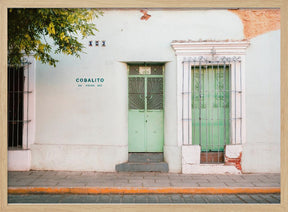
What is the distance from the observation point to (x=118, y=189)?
582 centimetres

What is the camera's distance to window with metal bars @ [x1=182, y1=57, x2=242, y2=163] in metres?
7.21

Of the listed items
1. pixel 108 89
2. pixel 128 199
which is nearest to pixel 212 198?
pixel 128 199

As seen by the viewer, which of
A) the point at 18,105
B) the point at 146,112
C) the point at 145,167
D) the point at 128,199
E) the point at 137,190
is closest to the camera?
the point at 128,199

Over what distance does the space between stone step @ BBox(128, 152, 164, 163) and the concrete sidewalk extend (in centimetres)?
43

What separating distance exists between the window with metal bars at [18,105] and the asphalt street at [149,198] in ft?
7.02

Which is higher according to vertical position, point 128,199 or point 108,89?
point 108,89

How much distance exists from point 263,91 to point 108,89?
4049 mm

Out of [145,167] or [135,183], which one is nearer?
[135,183]

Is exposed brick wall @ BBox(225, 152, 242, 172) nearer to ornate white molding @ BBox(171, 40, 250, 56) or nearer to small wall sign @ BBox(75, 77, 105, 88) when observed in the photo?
ornate white molding @ BBox(171, 40, 250, 56)

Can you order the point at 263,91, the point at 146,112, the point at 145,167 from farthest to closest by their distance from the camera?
the point at 146,112 < the point at 263,91 < the point at 145,167

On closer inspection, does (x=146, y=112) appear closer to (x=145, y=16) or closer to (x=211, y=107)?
(x=211, y=107)

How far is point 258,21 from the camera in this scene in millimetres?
7141
